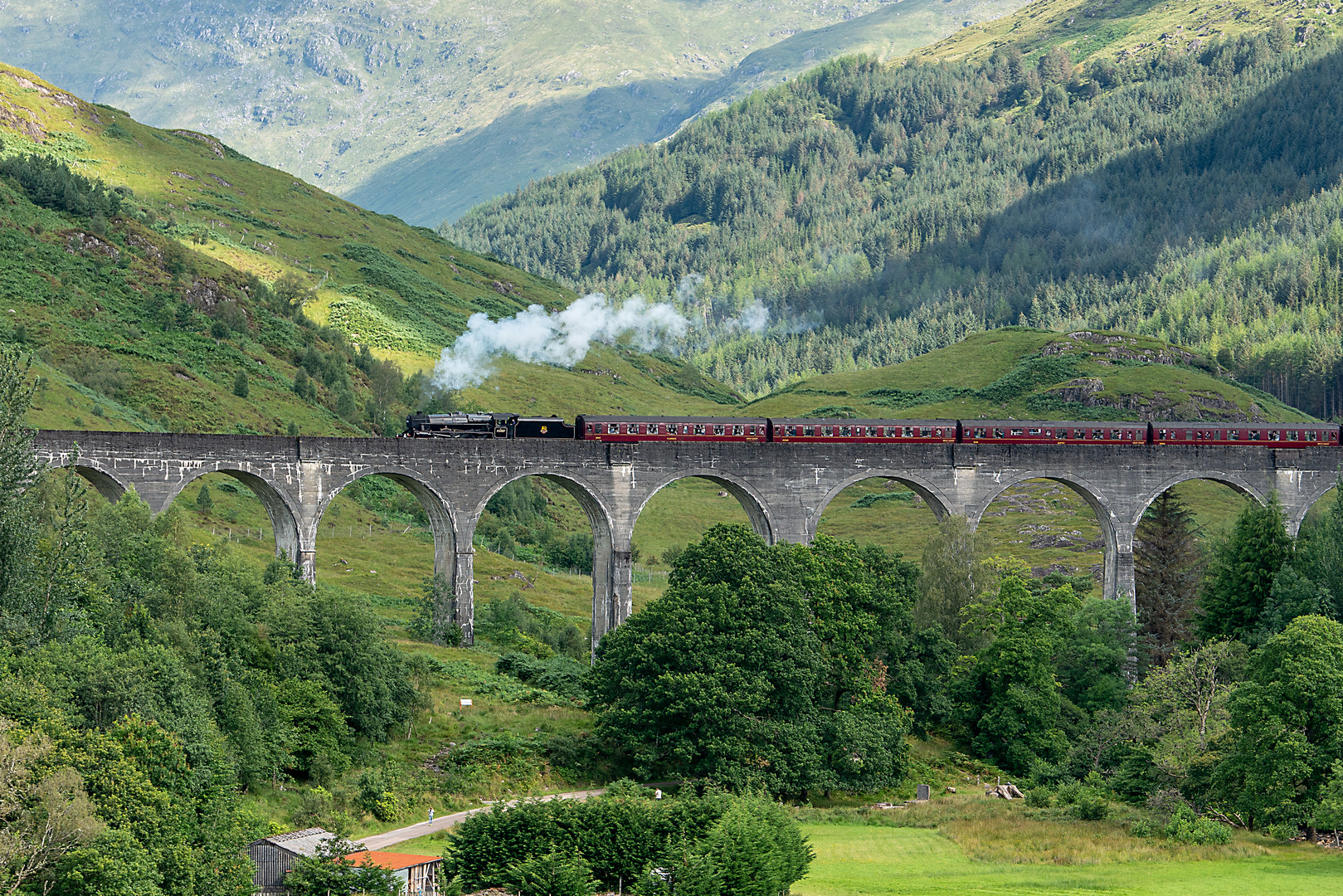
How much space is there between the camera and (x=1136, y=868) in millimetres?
46625

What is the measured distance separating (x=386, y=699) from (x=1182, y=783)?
3483cm

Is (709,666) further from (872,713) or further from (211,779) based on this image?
(211,779)

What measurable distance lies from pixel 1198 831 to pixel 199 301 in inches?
3930

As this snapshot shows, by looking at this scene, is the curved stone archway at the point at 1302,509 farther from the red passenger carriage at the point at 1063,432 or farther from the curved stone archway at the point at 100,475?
the curved stone archway at the point at 100,475

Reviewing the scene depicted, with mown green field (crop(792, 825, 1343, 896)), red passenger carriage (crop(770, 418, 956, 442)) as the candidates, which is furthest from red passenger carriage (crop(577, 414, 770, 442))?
mown green field (crop(792, 825, 1343, 896))

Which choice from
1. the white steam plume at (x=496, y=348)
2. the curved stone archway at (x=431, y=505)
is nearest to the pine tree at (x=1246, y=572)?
the curved stone archway at (x=431, y=505)

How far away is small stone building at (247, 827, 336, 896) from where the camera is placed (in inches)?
1587

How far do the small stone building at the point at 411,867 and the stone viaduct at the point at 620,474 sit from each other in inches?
1222

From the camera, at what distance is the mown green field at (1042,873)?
1683 inches

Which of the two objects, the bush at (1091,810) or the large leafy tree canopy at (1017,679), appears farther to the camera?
the large leafy tree canopy at (1017,679)

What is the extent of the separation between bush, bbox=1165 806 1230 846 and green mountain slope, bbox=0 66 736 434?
6728 centimetres

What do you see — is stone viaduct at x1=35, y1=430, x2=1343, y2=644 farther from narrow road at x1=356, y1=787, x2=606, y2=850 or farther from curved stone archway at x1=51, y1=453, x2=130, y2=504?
narrow road at x1=356, y1=787, x2=606, y2=850

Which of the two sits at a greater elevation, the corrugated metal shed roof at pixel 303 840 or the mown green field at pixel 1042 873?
the corrugated metal shed roof at pixel 303 840

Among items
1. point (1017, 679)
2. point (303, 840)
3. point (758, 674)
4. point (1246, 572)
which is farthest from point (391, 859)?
point (1246, 572)
